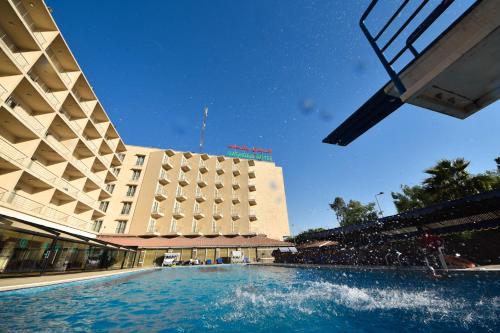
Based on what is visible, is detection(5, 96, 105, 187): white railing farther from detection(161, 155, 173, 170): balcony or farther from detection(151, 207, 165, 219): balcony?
detection(161, 155, 173, 170): balcony

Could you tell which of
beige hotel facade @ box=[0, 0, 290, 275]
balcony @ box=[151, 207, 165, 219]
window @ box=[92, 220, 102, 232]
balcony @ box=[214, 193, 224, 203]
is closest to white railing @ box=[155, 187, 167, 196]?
beige hotel facade @ box=[0, 0, 290, 275]

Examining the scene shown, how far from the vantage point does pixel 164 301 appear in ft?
28.4

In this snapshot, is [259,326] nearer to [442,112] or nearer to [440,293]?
[442,112]

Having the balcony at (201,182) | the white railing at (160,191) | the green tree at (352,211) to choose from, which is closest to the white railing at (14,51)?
the white railing at (160,191)

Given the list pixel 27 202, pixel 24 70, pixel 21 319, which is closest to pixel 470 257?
pixel 21 319

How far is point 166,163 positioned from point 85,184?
13672mm

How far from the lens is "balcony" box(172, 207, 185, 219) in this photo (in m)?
32.7

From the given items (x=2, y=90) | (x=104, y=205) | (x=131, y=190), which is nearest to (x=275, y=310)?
(x=2, y=90)

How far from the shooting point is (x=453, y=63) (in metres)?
2.23

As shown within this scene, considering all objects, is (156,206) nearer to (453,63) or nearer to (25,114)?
(25,114)

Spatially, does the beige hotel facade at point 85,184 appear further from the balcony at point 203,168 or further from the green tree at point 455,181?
the green tree at point 455,181

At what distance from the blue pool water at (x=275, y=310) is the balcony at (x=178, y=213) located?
23.3 meters

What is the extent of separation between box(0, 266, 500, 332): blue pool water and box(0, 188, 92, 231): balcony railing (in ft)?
28.6

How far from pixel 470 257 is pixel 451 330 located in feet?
47.0
